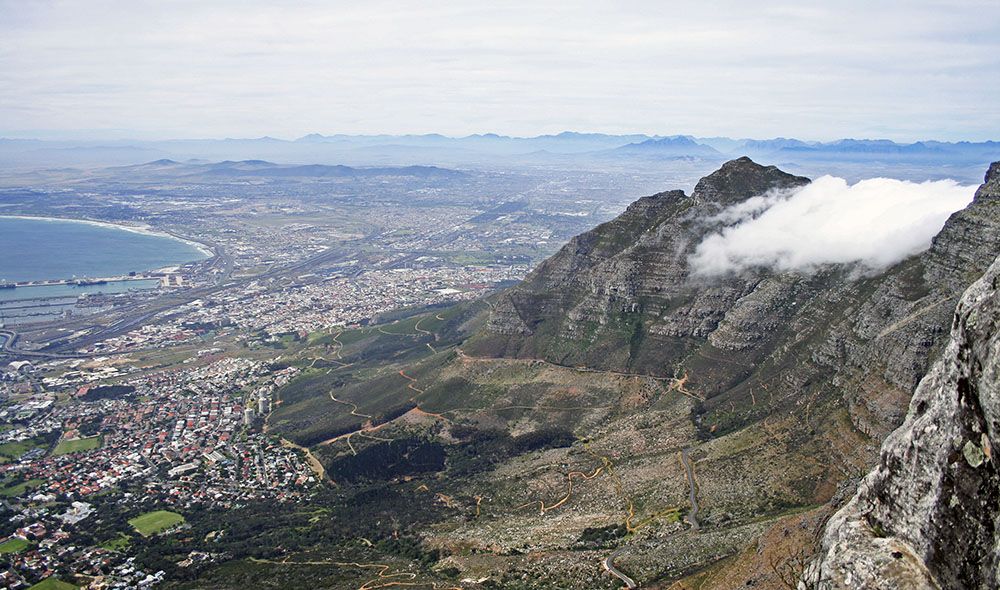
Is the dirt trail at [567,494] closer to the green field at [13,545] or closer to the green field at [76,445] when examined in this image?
the green field at [13,545]

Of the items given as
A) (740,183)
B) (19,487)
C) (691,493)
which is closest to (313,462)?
(19,487)

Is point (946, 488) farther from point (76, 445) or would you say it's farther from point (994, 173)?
point (76, 445)

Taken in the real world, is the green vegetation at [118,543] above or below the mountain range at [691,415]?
below

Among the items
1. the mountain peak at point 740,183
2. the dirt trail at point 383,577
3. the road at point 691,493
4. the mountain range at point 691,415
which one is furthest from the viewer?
the mountain peak at point 740,183

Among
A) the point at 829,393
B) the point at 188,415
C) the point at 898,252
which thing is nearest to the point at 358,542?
the point at 829,393

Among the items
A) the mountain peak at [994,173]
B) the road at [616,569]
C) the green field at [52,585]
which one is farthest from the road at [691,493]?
→ the green field at [52,585]
